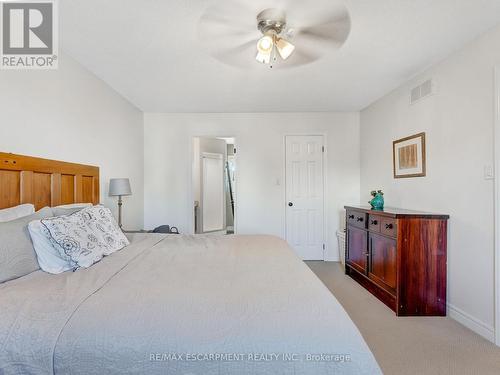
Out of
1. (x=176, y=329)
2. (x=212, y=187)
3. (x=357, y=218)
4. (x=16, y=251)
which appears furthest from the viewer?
(x=212, y=187)

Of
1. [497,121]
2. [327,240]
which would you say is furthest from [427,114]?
[327,240]

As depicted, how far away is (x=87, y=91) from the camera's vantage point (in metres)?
2.74

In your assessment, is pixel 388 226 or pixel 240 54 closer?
pixel 240 54

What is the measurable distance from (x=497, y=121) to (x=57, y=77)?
353 cm

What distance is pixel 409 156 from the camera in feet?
9.86

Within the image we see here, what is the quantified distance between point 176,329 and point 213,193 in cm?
517

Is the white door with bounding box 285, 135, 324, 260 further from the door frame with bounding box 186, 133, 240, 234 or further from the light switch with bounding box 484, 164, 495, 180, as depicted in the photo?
the light switch with bounding box 484, 164, 495, 180

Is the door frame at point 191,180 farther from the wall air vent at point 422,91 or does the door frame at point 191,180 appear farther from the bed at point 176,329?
the bed at point 176,329

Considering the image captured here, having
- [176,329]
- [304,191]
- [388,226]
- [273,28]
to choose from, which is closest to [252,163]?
[304,191]

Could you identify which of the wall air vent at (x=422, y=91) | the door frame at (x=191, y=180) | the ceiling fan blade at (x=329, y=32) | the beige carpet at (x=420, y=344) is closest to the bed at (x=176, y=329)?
the beige carpet at (x=420, y=344)

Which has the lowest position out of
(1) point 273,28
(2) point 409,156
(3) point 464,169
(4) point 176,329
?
(4) point 176,329

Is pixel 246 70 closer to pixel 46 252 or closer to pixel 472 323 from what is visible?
pixel 46 252

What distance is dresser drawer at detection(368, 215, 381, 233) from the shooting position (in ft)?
9.10

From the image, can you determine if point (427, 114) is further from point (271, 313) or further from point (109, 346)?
point (109, 346)
